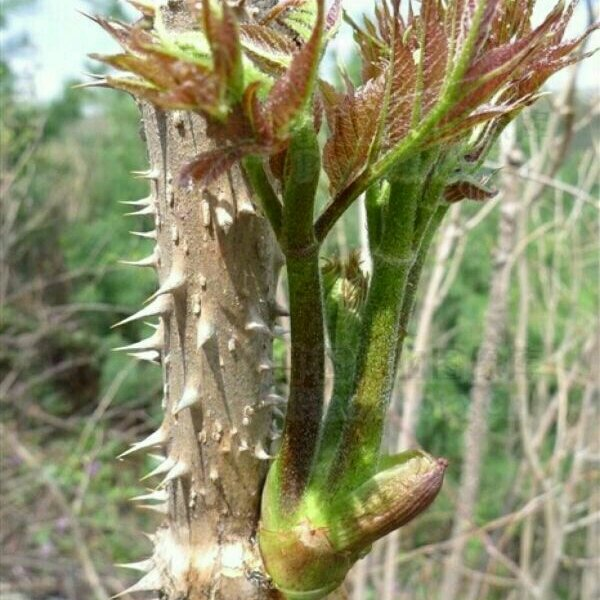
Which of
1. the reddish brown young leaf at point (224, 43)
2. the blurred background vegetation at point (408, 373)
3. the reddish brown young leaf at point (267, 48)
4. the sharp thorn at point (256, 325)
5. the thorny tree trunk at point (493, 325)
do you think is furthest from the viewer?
the blurred background vegetation at point (408, 373)

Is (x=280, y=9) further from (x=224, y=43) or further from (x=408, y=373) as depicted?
(x=408, y=373)

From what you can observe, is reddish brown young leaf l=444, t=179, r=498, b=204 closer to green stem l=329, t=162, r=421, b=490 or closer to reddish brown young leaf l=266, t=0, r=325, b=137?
green stem l=329, t=162, r=421, b=490

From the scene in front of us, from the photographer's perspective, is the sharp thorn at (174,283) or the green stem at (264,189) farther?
the sharp thorn at (174,283)

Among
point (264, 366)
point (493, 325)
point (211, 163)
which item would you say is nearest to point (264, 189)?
point (211, 163)

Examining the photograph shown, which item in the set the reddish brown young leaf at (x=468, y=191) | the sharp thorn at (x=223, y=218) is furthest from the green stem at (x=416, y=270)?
the sharp thorn at (x=223, y=218)

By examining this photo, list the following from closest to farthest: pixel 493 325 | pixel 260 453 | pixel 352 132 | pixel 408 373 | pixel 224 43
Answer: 1. pixel 224 43
2. pixel 352 132
3. pixel 260 453
4. pixel 493 325
5. pixel 408 373

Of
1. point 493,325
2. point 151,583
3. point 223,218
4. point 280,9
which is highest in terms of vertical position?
point 280,9

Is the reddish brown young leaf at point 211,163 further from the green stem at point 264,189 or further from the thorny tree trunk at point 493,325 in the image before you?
the thorny tree trunk at point 493,325

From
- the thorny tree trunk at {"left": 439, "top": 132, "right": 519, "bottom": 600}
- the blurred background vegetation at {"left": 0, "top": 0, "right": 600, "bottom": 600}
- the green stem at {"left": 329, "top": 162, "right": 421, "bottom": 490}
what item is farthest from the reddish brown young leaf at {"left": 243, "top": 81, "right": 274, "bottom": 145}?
the thorny tree trunk at {"left": 439, "top": 132, "right": 519, "bottom": 600}
